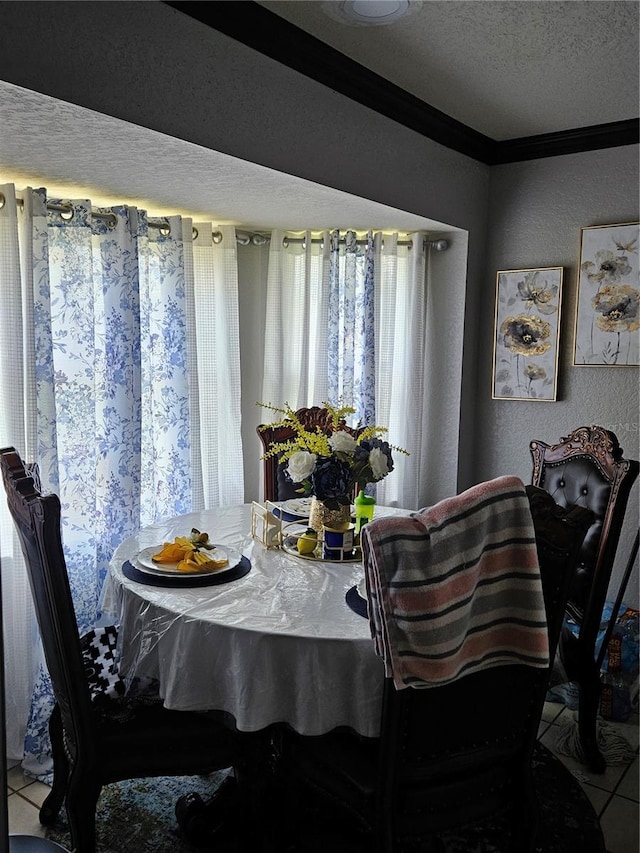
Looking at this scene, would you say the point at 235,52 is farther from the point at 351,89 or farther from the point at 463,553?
the point at 463,553

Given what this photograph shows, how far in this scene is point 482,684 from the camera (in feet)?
5.21

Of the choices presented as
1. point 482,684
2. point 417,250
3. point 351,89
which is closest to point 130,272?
point 351,89

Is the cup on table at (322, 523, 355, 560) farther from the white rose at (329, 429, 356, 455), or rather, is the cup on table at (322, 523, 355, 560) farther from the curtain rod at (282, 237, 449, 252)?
the curtain rod at (282, 237, 449, 252)

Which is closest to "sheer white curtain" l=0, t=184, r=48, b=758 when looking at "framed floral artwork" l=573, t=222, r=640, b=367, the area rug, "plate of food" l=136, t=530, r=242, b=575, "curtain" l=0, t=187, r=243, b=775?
"curtain" l=0, t=187, r=243, b=775

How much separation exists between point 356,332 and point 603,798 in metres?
2.32

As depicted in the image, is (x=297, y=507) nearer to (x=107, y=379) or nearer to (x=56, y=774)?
(x=107, y=379)

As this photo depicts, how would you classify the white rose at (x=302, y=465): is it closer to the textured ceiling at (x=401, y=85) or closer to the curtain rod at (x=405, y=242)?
the textured ceiling at (x=401, y=85)

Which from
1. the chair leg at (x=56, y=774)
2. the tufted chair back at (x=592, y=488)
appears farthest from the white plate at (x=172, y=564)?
the tufted chair back at (x=592, y=488)

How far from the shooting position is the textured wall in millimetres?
3289

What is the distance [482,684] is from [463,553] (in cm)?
34

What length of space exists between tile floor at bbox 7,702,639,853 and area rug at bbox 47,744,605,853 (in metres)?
0.04

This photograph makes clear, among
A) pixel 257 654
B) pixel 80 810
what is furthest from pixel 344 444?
pixel 80 810

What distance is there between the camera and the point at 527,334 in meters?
3.58

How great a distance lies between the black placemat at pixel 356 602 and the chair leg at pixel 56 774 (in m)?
0.96
